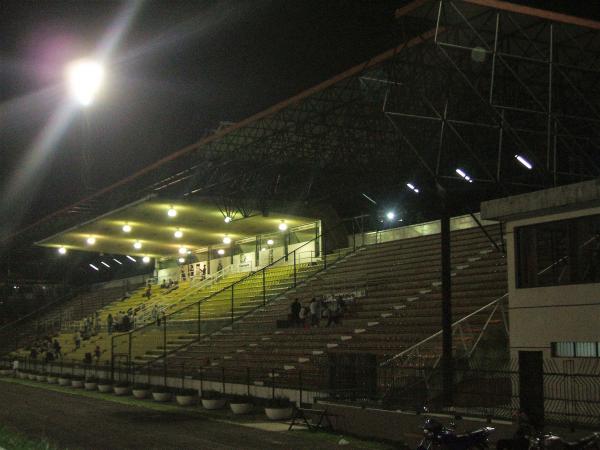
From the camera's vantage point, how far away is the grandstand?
1591 centimetres

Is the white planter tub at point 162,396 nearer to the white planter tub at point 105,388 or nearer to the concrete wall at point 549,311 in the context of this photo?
the white planter tub at point 105,388

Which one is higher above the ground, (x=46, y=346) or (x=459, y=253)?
(x=459, y=253)

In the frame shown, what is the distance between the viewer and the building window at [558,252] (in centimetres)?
1406

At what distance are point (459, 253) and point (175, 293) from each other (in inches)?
980

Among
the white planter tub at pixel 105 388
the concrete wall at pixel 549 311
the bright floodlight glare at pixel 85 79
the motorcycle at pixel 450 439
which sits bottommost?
the white planter tub at pixel 105 388

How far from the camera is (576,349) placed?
14.2 meters

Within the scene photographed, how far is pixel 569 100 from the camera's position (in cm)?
2375

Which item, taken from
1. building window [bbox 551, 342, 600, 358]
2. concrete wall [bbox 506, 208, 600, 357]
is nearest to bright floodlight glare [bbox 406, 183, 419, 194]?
concrete wall [bbox 506, 208, 600, 357]

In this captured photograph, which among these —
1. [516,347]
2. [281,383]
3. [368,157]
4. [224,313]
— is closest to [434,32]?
[516,347]

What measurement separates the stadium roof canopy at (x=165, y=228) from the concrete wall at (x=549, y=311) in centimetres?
2392

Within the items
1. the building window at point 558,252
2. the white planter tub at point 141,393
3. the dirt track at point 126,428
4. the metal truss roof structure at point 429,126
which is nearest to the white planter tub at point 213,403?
the dirt track at point 126,428

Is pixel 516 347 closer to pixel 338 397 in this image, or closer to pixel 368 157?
pixel 338 397

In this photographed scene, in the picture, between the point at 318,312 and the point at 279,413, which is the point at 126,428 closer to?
the point at 279,413

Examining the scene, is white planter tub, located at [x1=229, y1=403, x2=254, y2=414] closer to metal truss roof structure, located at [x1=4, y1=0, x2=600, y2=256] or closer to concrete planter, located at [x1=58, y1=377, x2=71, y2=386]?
metal truss roof structure, located at [x1=4, y1=0, x2=600, y2=256]
